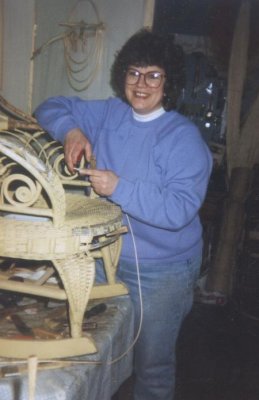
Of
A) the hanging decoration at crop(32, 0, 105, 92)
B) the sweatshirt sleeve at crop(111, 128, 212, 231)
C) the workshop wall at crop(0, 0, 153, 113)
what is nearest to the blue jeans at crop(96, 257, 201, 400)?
the sweatshirt sleeve at crop(111, 128, 212, 231)

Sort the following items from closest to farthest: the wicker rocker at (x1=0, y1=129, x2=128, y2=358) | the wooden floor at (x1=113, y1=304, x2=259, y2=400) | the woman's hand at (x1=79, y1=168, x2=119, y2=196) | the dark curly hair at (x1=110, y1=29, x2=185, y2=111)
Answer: the wicker rocker at (x1=0, y1=129, x2=128, y2=358) → the woman's hand at (x1=79, y1=168, x2=119, y2=196) → the dark curly hair at (x1=110, y1=29, x2=185, y2=111) → the wooden floor at (x1=113, y1=304, x2=259, y2=400)

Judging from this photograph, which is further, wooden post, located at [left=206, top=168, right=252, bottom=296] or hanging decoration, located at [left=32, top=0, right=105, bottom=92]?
wooden post, located at [left=206, top=168, right=252, bottom=296]

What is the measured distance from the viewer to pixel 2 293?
4.88 ft

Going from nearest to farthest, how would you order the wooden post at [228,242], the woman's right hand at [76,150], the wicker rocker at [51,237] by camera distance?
1. the wicker rocker at [51,237]
2. the woman's right hand at [76,150]
3. the wooden post at [228,242]

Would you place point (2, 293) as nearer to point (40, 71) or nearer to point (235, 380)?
point (235, 380)

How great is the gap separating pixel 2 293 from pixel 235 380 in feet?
4.92

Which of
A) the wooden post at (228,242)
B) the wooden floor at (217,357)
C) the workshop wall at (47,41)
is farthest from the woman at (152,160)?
the wooden post at (228,242)

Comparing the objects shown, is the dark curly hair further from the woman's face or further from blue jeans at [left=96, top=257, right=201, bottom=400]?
blue jeans at [left=96, top=257, right=201, bottom=400]

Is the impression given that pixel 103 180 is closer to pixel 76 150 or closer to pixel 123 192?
pixel 123 192

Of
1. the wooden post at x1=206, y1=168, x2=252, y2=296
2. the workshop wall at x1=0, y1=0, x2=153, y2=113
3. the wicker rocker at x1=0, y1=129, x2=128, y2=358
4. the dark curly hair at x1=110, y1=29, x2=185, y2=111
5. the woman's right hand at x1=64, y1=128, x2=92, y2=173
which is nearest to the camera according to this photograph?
the wicker rocker at x1=0, y1=129, x2=128, y2=358

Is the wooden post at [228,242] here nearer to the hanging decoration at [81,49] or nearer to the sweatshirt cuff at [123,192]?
the hanging decoration at [81,49]

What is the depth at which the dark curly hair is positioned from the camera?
4.80ft

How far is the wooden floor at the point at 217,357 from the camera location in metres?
2.13

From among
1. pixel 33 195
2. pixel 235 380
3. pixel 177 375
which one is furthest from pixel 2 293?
pixel 235 380
